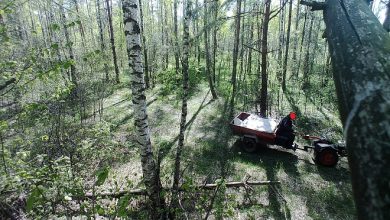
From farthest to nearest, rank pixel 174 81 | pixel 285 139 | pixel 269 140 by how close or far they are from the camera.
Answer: pixel 174 81 < pixel 269 140 < pixel 285 139

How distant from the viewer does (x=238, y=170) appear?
8.80 meters

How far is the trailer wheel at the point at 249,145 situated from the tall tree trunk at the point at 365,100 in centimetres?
825

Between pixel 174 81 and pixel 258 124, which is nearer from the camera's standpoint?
pixel 258 124

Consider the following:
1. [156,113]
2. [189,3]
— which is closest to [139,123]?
[189,3]

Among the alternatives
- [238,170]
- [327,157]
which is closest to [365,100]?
[238,170]

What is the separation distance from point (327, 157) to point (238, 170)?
3.04m

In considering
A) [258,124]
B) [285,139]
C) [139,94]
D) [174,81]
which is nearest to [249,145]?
[258,124]

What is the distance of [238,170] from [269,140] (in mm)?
1667

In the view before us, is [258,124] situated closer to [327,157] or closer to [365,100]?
[327,157]

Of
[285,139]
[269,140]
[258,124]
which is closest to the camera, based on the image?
[285,139]

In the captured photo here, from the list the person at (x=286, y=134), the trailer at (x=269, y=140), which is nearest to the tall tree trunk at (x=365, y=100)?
the person at (x=286, y=134)

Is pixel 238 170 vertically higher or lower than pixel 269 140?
lower

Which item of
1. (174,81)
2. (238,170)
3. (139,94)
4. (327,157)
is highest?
(139,94)

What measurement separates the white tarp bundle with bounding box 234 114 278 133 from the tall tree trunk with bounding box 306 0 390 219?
8.26 metres
